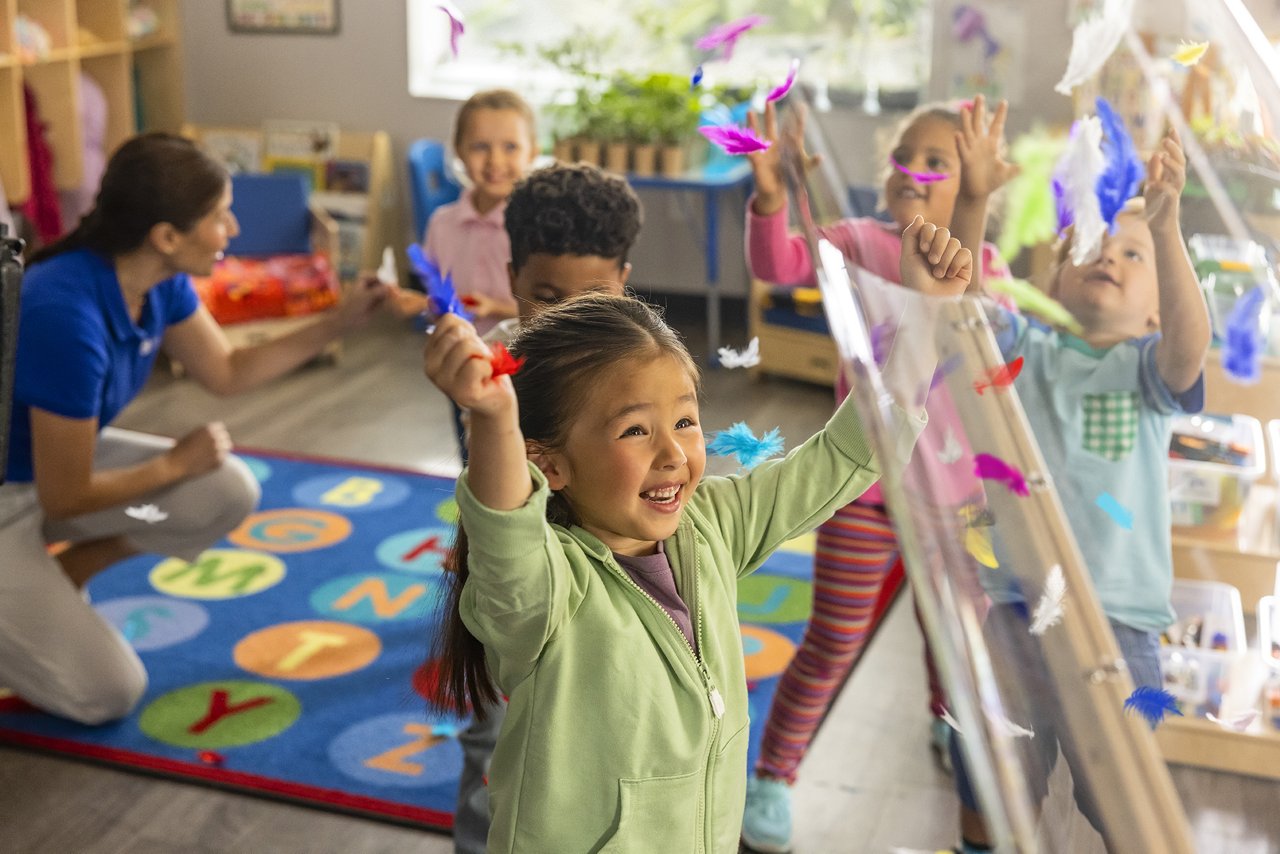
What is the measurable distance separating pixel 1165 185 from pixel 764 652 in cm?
172

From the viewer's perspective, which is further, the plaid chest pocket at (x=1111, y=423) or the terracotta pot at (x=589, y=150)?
the terracotta pot at (x=589, y=150)

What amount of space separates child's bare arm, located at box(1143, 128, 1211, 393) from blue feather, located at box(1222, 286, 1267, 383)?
0.02m

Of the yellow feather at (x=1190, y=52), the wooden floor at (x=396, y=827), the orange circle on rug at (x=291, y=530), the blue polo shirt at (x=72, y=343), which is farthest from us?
the orange circle on rug at (x=291, y=530)

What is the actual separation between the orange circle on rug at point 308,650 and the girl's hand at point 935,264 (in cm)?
181

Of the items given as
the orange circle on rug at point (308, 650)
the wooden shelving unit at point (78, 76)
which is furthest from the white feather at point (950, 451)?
the wooden shelving unit at point (78, 76)

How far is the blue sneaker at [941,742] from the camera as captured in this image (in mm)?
2281

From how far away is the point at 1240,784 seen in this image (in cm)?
71

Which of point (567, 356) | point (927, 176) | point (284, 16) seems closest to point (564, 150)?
point (284, 16)

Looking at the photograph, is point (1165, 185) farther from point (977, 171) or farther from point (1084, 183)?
point (977, 171)

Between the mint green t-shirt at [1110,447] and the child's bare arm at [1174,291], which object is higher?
the child's bare arm at [1174,291]

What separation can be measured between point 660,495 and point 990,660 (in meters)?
0.33

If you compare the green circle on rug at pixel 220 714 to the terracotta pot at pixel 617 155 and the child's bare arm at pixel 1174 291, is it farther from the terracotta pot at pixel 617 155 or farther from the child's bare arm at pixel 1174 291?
the terracotta pot at pixel 617 155

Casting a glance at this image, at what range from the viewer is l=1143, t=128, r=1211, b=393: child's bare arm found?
0.99 metres

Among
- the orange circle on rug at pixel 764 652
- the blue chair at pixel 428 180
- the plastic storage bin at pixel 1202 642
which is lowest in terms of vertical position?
the orange circle on rug at pixel 764 652
